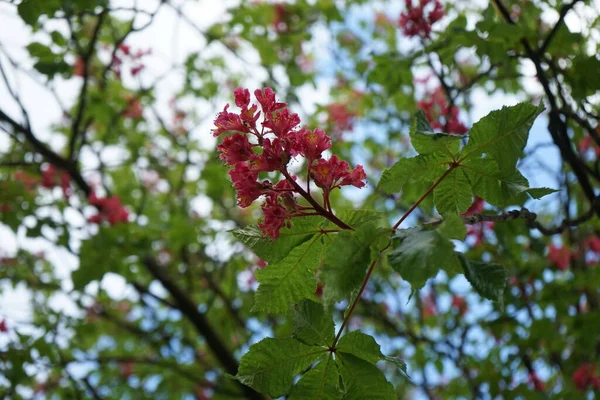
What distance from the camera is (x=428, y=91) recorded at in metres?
5.34

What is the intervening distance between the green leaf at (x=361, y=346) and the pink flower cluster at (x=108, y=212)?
3.56 meters

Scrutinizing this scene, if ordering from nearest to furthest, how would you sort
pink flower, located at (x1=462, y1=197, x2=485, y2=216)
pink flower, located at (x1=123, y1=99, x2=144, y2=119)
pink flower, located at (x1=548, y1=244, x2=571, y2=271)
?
pink flower, located at (x1=462, y1=197, x2=485, y2=216)
pink flower, located at (x1=548, y1=244, x2=571, y2=271)
pink flower, located at (x1=123, y1=99, x2=144, y2=119)

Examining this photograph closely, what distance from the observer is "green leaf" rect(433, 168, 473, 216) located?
5.60ft

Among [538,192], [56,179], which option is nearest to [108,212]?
[56,179]

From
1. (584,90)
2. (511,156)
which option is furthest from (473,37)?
(511,156)

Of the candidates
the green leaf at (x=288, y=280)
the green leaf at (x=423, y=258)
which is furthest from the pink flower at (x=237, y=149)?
the green leaf at (x=423, y=258)

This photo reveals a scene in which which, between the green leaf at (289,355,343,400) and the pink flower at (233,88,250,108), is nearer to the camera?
the green leaf at (289,355,343,400)

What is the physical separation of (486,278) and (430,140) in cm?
44

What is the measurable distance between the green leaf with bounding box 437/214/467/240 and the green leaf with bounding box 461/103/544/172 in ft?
1.17

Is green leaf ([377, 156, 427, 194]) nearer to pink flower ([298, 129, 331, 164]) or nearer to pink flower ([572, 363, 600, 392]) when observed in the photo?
pink flower ([298, 129, 331, 164])

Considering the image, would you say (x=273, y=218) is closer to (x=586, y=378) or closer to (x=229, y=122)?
(x=229, y=122)

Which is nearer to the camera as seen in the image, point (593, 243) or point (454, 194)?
point (454, 194)

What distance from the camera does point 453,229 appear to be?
1270 mm

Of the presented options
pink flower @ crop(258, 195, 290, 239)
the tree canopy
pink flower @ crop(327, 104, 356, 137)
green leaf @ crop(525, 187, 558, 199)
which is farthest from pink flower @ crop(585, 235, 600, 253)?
pink flower @ crop(258, 195, 290, 239)
